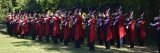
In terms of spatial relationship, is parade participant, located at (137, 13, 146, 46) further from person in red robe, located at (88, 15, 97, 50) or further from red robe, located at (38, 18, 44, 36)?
red robe, located at (38, 18, 44, 36)

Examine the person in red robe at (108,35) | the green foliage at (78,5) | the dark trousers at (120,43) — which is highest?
the green foliage at (78,5)

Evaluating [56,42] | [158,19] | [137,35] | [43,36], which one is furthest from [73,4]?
[158,19]

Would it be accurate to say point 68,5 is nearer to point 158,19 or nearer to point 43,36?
point 43,36

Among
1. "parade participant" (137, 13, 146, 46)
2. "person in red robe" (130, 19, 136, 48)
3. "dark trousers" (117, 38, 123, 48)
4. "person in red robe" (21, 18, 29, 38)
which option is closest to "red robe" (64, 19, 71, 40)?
"dark trousers" (117, 38, 123, 48)

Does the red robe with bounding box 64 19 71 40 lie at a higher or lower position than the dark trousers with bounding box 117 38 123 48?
higher

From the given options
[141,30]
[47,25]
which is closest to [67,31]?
[47,25]

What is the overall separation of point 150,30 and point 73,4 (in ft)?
22.9

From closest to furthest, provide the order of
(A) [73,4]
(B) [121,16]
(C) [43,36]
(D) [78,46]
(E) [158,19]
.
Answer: (E) [158,19], (B) [121,16], (D) [78,46], (C) [43,36], (A) [73,4]

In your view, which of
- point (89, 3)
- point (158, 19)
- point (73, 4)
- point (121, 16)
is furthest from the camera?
point (73, 4)

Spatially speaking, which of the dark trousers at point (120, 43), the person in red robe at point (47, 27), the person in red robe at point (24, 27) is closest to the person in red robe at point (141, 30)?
the dark trousers at point (120, 43)

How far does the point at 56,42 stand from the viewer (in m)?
19.9

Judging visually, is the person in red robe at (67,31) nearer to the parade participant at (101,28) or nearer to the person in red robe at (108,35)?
the parade participant at (101,28)

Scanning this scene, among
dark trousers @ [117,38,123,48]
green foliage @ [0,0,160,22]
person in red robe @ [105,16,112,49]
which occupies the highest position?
green foliage @ [0,0,160,22]

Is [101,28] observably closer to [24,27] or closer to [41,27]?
[41,27]
